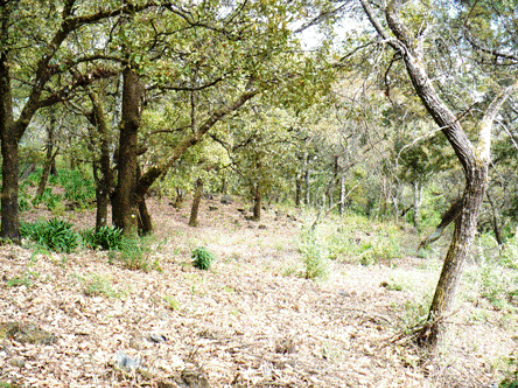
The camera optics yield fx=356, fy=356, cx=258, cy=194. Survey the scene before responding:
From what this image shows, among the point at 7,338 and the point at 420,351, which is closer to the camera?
the point at 7,338

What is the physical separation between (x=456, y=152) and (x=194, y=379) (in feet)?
12.2

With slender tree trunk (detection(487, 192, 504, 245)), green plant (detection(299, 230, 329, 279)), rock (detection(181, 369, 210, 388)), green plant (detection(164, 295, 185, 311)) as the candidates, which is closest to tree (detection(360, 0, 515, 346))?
rock (detection(181, 369, 210, 388))

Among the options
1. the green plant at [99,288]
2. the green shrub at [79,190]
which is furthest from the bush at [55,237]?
the green shrub at [79,190]

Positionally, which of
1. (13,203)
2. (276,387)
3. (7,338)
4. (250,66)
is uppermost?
(250,66)

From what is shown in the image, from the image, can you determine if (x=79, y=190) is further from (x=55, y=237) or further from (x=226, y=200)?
(x=55, y=237)

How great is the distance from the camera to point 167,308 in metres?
4.62

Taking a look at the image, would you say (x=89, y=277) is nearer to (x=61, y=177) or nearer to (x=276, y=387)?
(x=276, y=387)

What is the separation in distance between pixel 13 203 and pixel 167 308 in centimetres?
335

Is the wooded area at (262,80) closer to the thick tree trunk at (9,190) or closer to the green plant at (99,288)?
the thick tree trunk at (9,190)

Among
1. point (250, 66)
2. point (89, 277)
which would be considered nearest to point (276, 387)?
point (89, 277)

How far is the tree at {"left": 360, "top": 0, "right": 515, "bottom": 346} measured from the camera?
4008 mm

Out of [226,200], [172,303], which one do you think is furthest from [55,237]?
[226,200]

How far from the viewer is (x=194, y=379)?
10.1 ft

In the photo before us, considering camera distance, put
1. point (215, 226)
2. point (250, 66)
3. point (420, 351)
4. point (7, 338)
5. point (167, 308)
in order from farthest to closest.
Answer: point (215, 226), point (250, 66), point (167, 308), point (420, 351), point (7, 338)
